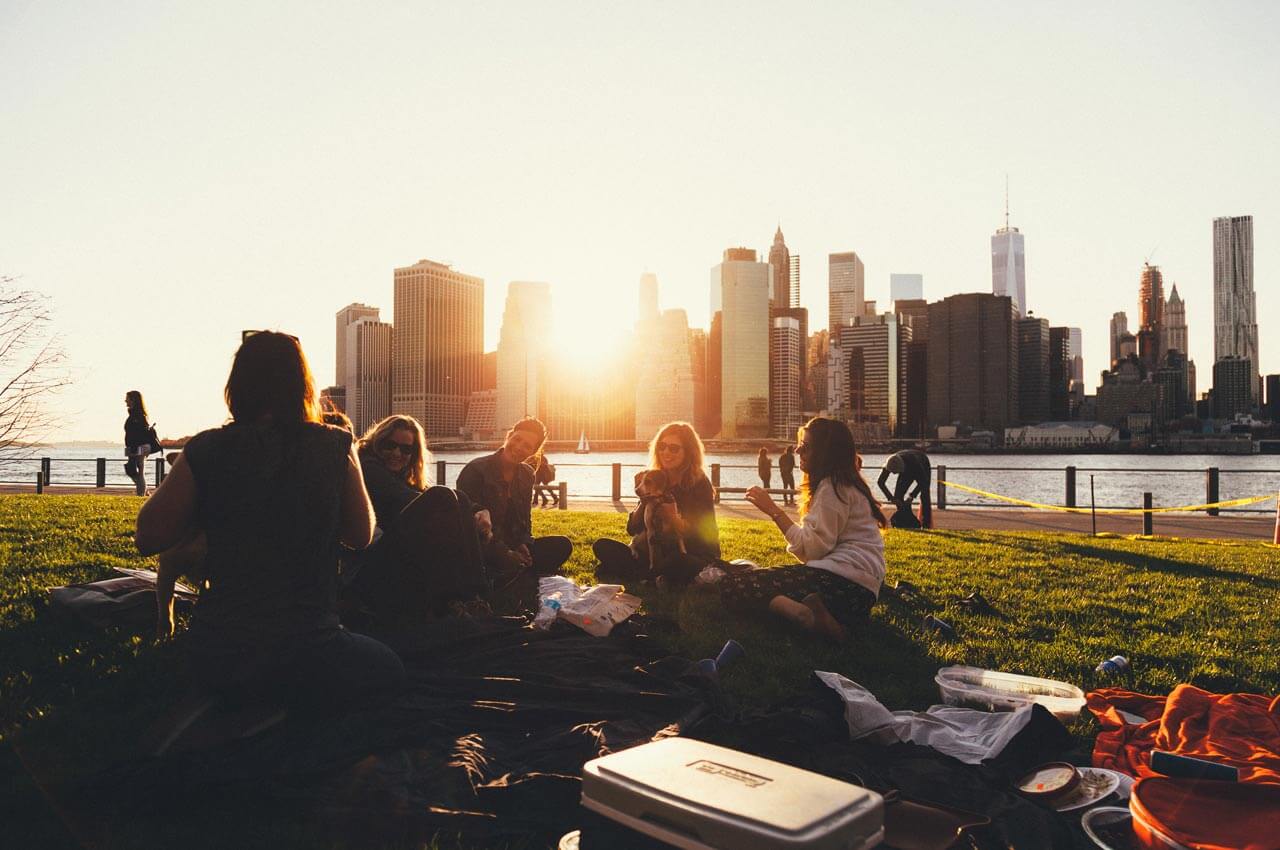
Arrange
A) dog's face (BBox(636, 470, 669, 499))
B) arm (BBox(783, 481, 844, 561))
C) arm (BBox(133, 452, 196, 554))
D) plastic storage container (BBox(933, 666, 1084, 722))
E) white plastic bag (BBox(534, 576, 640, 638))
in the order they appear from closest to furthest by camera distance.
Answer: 1. arm (BBox(133, 452, 196, 554))
2. plastic storage container (BBox(933, 666, 1084, 722))
3. white plastic bag (BBox(534, 576, 640, 638))
4. arm (BBox(783, 481, 844, 561))
5. dog's face (BBox(636, 470, 669, 499))

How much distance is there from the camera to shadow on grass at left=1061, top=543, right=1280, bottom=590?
774 centimetres

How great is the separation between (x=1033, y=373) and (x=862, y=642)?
183180 millimetres

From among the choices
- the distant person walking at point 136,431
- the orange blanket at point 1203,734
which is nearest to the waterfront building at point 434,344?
the distant person walking at point 136,431

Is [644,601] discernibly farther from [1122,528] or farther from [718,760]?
[1122,528]

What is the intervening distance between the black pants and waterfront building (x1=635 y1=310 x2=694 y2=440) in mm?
161725

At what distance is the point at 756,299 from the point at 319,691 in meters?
192

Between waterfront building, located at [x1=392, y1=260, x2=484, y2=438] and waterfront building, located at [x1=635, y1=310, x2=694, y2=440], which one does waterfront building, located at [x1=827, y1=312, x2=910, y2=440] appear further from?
waterfront building, located at [x1=392, y1=260, x2=484, y2=438]

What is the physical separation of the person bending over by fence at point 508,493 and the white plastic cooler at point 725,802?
4.21 meters

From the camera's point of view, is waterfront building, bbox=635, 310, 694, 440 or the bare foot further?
waterfront building, bbox=635, 310, 694, 440

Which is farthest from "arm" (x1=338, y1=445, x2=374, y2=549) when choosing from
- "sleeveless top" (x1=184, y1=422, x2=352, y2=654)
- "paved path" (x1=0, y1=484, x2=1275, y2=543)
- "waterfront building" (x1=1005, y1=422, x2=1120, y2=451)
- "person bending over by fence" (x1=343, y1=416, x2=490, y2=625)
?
"waterfront building" (x1=1005, y1=422, x2=1120, y2=451)

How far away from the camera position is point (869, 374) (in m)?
171

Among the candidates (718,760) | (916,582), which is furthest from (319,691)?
(916,582)

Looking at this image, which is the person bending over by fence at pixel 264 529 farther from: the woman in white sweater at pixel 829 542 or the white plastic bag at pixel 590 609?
the woman in white sweater at pixel 829 542

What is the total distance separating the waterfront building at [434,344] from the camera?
541 ft
